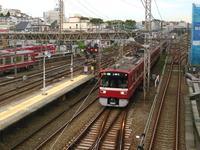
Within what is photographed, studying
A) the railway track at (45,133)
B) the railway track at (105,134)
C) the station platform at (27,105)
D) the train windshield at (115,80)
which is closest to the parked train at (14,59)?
the station platform at (27,105)

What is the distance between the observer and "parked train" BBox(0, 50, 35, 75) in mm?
23903

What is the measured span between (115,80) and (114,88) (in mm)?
422

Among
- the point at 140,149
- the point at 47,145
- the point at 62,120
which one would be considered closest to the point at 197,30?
the point at 62,120

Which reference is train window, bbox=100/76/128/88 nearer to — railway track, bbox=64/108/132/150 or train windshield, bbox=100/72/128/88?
train windshield, bbox=100/72/128/88

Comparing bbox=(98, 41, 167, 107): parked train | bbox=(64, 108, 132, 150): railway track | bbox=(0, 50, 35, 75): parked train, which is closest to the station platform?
bbox=(64, 108, 132, 150): railway track

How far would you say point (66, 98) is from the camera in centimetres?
1655

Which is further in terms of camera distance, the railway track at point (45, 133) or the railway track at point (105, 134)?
the railway track at point (45, 133)

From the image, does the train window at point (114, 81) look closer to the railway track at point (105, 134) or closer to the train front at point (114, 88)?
the train front at point (114, 88)

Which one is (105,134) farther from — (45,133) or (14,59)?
(14,59)

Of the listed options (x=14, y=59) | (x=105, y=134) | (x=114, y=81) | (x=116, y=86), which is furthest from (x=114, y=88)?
(x=14, y=59)

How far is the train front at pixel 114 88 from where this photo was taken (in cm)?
1343

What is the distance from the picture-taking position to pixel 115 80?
44.6 ft

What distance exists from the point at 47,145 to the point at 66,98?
722 cm

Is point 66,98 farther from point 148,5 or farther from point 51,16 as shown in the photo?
point 51,16
